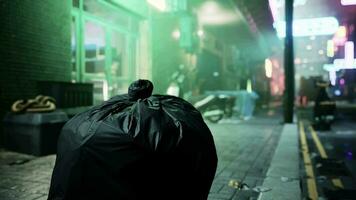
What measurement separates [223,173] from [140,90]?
3.06 metres

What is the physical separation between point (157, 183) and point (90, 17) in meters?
9.20

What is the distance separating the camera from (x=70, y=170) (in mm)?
2424

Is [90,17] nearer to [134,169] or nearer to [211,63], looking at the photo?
[134,169]

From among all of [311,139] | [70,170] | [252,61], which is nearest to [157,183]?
[70,170]

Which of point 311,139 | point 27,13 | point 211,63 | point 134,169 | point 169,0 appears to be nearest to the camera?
point 134,169

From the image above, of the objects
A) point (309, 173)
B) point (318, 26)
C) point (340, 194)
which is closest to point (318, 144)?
point (309, 173)

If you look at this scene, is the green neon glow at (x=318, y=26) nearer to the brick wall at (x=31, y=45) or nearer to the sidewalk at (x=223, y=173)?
the sidewalk at (x=223, y=173)

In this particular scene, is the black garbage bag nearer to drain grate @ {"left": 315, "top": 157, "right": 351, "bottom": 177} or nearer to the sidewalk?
the sidewalk

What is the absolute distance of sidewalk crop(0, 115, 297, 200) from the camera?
14.3 feet

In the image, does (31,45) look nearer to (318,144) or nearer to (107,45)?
(107,45)

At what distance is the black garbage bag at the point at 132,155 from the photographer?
2338 mm

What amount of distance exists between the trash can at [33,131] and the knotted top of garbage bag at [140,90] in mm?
4200

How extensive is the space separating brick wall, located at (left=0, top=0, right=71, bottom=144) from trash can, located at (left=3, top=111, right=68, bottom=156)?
711 mm

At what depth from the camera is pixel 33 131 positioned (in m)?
6.52
